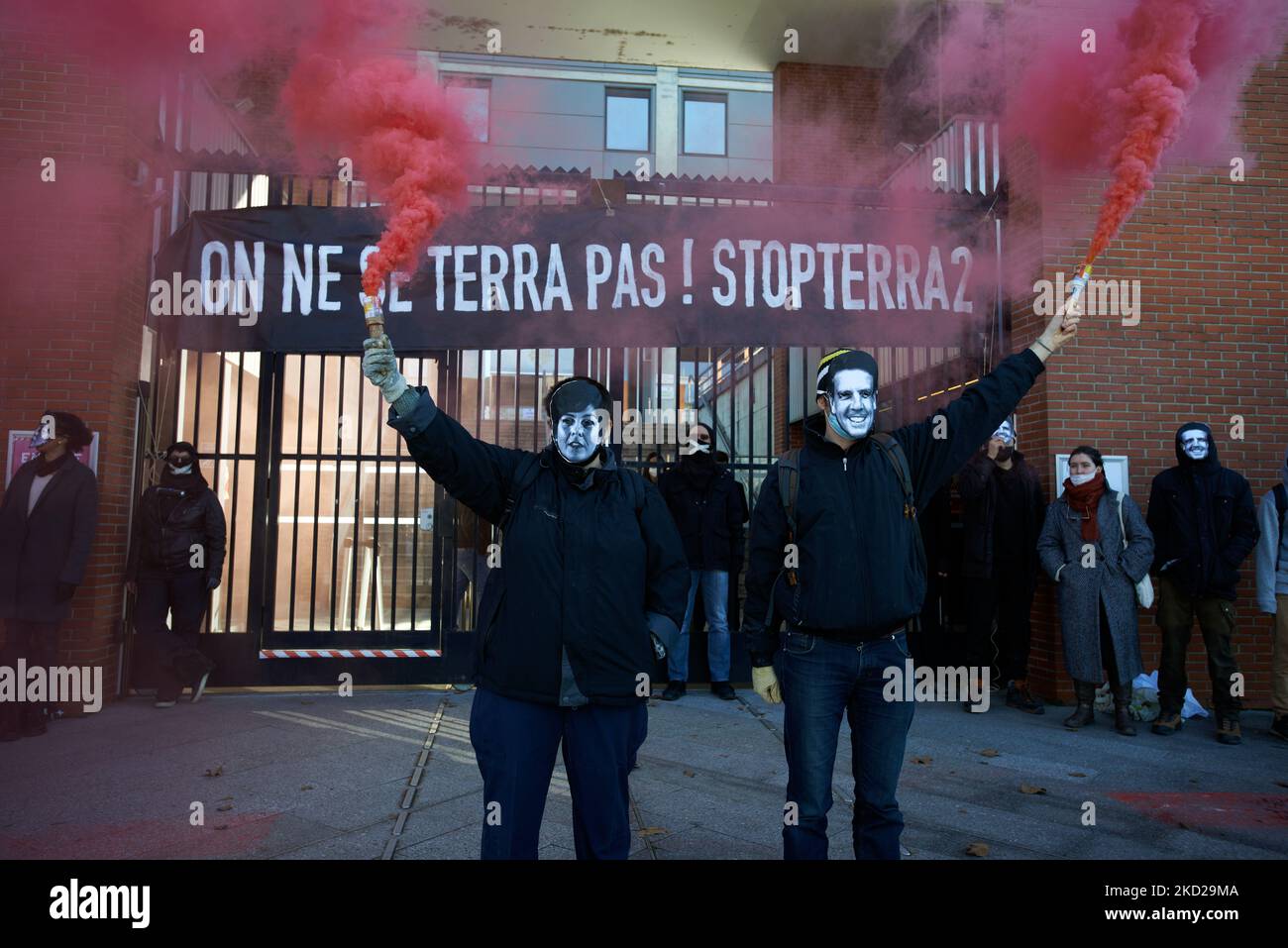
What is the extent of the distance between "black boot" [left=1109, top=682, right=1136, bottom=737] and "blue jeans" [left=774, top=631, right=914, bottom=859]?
3.89 m

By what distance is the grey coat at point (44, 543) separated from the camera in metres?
5.52

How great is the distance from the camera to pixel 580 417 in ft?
9.21

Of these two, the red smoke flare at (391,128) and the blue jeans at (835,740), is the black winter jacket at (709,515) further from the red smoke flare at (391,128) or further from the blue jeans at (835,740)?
the blue jeans at (835,740)

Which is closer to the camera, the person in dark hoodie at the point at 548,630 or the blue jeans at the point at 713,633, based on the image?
the person in dark hoodie at the point at 548,630

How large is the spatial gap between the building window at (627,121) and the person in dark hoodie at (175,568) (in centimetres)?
1390

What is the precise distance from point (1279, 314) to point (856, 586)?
6.46 meters

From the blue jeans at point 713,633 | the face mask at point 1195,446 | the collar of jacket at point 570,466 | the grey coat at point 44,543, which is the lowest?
the blue jeans at point 713,633

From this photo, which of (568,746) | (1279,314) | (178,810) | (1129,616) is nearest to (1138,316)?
(1279,314)

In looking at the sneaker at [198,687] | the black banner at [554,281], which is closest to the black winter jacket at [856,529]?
the black banner at [554,281]

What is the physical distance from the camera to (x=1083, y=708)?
583 centimetres

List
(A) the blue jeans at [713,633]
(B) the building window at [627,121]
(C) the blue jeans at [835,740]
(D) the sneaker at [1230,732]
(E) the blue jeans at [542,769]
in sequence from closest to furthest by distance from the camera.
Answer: (E) the blue jeans at [542,769] → (C) the blue jeans at [835,740] → (D) the sneaker at [1230,732] → (A) the blue jeans at [713,633] → (B) the building window at [627,121]

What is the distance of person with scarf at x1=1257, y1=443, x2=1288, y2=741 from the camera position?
559cm

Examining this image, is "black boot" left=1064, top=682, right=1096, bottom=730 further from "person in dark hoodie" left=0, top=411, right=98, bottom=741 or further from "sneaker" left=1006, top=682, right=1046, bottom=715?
"person in dark hoodie" left=0, top=411, right=98, bottom=741

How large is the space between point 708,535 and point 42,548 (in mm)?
5048
